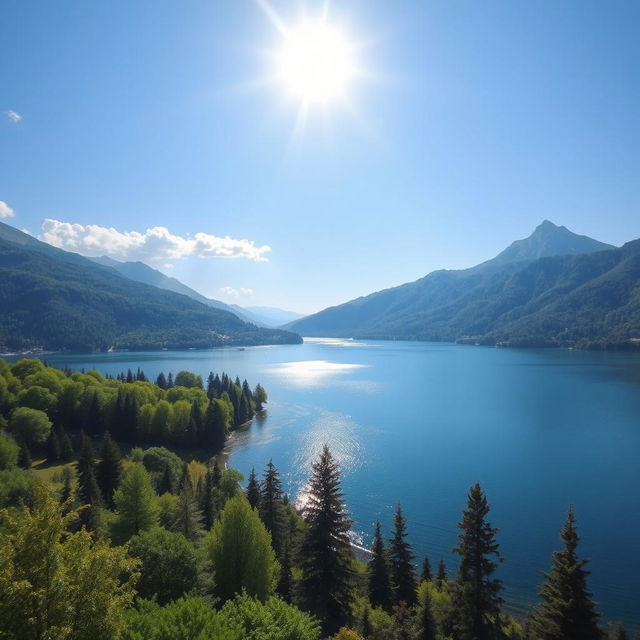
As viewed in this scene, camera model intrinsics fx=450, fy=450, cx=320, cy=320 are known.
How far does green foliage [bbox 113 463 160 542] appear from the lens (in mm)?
35906

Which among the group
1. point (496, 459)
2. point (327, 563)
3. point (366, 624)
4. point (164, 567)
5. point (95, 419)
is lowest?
point (496, 459)

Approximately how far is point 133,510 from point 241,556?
11975 millimetres

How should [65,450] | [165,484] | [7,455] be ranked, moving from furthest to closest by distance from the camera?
[65,450], [7,455], [165,484]

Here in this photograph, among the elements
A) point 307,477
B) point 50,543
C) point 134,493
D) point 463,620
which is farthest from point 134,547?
point 307,477

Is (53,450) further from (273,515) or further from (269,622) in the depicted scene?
(269,622)

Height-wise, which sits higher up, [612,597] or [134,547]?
[134,547]

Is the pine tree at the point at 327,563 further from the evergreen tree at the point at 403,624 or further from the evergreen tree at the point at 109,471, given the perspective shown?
the evergreen tree at the point at 109,471

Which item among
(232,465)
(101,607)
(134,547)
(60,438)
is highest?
(101,607)

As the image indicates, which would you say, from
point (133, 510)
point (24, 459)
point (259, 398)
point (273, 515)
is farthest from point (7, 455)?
point (259, 398)

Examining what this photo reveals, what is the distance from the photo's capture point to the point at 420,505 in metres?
60.7

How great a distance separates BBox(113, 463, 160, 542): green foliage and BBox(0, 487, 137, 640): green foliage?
26.2 meters

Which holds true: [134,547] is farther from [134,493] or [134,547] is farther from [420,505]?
[420,505]

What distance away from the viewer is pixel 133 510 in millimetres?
36156

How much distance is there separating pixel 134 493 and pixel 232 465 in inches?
1762
